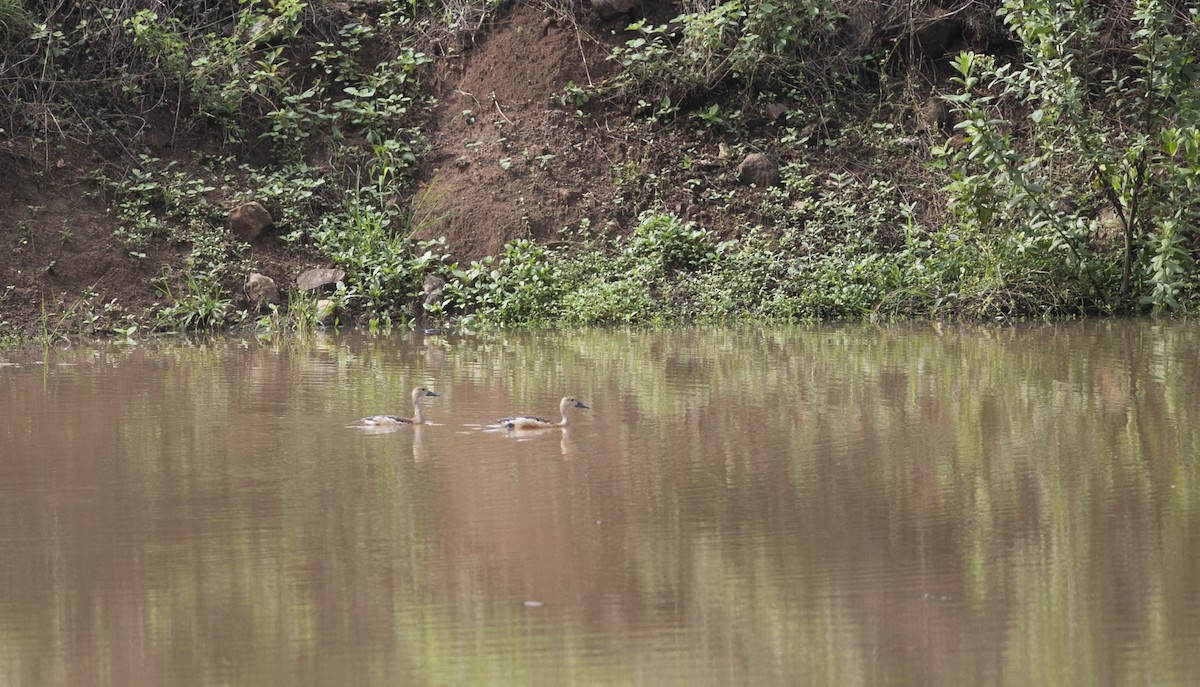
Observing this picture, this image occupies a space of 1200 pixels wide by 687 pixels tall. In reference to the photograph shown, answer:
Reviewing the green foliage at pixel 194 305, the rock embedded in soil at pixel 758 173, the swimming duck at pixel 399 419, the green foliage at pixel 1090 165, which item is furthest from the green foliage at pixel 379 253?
the swimming duck at pixel 399 419

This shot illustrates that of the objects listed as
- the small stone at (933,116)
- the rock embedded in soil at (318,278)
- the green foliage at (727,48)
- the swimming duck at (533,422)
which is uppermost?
the green foliage at (727,48)

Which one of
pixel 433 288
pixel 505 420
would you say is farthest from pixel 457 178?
pixel 505 420

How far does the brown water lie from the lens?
491 cm

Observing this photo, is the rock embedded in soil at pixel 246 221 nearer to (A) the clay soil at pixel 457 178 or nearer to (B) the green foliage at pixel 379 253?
(A) the clay soil at pixel 457 178

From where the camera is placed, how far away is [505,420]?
8922 millimetres

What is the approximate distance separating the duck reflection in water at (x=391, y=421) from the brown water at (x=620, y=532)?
5.9 inches

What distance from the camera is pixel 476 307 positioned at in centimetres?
1653

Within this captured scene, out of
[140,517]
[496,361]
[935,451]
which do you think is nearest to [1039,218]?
[496,361]

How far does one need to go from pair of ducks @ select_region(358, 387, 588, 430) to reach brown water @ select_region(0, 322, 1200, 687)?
0.08 metres

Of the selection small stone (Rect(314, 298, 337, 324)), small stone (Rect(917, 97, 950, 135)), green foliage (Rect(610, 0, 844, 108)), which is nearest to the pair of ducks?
small stone (Rect(314, 298, 337, 324))

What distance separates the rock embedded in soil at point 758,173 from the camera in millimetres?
18250

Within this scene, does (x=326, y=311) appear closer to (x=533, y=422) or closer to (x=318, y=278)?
(x=318, y=278)

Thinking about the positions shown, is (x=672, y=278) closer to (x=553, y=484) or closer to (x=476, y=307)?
(x=476, y=307)

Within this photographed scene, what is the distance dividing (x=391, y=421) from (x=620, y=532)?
2962 millimetres
